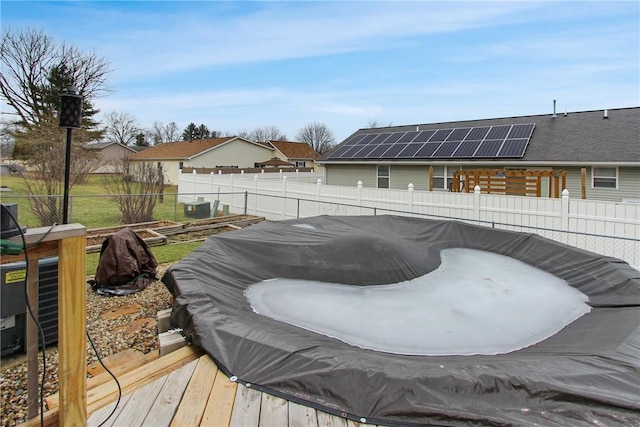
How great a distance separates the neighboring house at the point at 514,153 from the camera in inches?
404

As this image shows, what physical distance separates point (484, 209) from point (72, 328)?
288 inches

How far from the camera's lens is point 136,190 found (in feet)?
37.3

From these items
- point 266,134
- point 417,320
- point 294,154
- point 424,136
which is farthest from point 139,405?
point 266,134

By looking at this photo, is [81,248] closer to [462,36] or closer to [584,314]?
[584,314]

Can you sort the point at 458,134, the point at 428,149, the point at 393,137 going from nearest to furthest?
the point at 428,149
the point at 458,134
the point at 393,137

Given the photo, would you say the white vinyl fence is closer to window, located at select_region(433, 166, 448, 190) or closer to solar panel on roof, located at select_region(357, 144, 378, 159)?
solar panel on roof, located at select_region(357, 144, 378, 159)

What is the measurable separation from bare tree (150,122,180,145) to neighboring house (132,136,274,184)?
69.6ft

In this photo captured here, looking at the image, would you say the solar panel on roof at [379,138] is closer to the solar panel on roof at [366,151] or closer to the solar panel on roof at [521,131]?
the solar panel on roof at [366,151]

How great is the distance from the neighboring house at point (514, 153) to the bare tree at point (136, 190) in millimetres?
7414

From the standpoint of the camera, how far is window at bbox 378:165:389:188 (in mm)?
14383

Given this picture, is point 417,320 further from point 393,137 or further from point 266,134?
point 266,134

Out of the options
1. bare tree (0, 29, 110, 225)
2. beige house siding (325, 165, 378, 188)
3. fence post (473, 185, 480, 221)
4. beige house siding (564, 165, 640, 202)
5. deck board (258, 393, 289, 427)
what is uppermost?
bare tree (0, 29, 110, 225)

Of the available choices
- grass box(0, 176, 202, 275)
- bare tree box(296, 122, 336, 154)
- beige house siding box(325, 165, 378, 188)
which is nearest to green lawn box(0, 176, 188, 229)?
grass box(0, 176, 202, 275)

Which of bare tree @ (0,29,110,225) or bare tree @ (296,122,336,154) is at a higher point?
bare tree @ (296,122,336,154)
